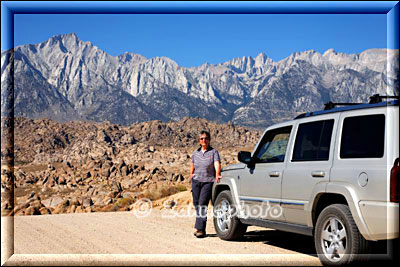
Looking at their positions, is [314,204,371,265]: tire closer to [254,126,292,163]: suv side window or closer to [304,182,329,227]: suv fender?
[304,182,329,227]: suv fender

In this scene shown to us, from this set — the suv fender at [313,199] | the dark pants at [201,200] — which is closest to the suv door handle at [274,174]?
the suv fender at [313,199]

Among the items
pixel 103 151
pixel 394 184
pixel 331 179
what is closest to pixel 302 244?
pixel 331 179

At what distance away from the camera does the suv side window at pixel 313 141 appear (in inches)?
289

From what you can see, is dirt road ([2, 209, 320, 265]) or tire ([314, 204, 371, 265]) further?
dirt road ([2, 209, 320, 265])

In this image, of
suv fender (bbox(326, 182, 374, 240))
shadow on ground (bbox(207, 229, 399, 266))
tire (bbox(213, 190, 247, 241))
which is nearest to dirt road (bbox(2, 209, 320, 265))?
shadow on ground (bbox(207, 229, 399, 266))

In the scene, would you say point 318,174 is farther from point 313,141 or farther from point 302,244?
point 302,244

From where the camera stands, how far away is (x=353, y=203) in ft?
21.0

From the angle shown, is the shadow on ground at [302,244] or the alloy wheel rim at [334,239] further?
the alloy wheel rim at [334,239]

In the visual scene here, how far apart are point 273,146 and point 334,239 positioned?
2406 mm

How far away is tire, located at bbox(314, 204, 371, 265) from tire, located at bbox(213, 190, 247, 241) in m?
2.50

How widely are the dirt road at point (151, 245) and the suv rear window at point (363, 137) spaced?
5.41ft

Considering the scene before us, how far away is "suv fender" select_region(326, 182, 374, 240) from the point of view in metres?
6.28

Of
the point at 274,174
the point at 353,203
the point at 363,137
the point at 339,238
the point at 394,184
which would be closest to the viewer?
the point at 394,184

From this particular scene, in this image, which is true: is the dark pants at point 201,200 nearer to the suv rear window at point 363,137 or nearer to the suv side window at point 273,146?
the suv side window at point 273,146
